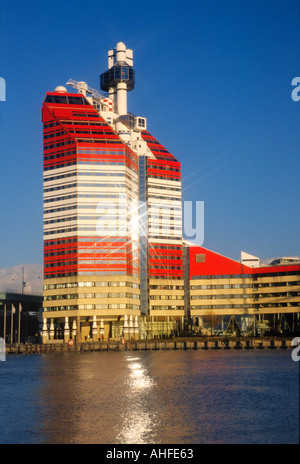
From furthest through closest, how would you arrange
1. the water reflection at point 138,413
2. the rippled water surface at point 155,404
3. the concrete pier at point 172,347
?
the concrete pier at point 172,347 → the rippled water surface at point 155,404 → the water reflection at point 138,413

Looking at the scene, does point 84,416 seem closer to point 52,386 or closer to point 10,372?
point 52,386

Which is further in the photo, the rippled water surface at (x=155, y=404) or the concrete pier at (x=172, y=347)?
the concrete pier at (x=172, y=347)

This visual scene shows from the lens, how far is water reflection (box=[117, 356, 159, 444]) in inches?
2248

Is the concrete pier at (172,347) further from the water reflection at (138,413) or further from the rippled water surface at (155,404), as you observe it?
the water reflection at (138,413)

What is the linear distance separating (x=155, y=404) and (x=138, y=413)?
Result: 20.1 feet

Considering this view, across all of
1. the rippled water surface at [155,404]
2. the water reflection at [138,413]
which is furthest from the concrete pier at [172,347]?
the water reflection at [138,413]

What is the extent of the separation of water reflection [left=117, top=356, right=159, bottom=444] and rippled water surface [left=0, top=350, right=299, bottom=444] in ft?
0.30

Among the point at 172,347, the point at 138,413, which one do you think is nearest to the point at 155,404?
the point at 138,413

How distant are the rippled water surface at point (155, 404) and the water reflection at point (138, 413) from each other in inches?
3.5

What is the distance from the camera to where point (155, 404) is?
74.9 meters

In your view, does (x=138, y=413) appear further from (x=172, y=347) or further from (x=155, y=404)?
(x=172, y=347)

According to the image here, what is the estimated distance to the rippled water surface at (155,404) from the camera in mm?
57406

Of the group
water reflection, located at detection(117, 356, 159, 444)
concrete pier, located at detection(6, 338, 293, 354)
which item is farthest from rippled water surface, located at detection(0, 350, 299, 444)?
concrete pier, located at detection(6, 338, 293, 354)
